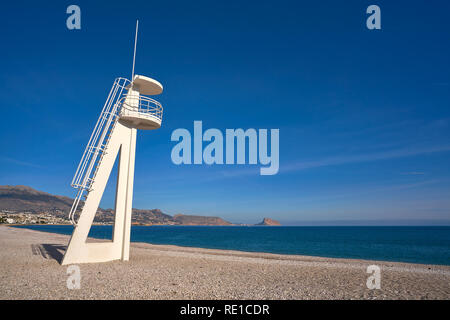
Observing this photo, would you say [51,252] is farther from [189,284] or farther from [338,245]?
[338,245]

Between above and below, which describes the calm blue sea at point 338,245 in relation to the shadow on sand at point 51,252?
below

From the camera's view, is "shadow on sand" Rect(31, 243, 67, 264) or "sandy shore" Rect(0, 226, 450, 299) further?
"shadow on sand" Rect(31, 243, 67, 264)

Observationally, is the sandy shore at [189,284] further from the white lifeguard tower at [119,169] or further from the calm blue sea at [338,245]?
the calm blue sea at [338,245]

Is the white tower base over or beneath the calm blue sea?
over

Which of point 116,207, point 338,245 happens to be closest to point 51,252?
point 116,207

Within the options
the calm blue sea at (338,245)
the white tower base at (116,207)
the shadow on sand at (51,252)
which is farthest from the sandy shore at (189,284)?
the calm blue sea at (338,245)

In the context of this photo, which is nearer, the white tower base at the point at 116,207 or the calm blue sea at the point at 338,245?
the white tower base at the point at 116,207

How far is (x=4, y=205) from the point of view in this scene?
18900cm

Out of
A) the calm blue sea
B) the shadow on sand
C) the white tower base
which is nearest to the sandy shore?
the white tower base

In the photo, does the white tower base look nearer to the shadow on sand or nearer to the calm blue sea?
the shadow on sand

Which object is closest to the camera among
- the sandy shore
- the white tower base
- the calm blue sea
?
the sandy shore

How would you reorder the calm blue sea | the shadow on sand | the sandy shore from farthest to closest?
the calm blue sea < the shadow on sand < the sandy shore

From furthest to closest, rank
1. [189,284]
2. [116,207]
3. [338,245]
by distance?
1. [338,245]
2. [116,207]
3. [189,284]
